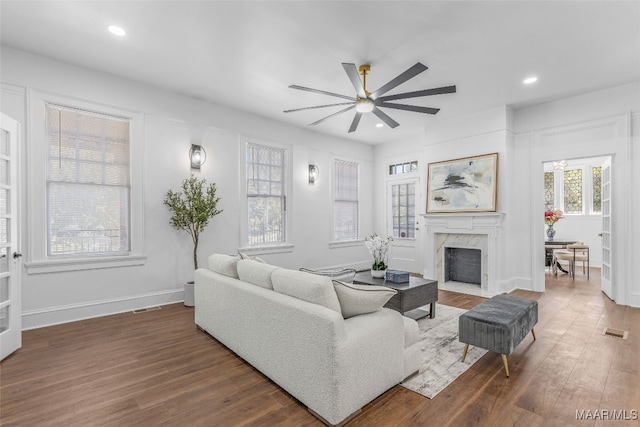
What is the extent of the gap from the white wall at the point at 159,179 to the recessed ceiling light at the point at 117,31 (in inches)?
46.7

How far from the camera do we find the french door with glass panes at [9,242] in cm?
285

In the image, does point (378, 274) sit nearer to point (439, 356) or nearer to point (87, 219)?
point (439, 356)

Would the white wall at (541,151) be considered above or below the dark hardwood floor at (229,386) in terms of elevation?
above

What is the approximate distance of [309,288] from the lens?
6.97 ft

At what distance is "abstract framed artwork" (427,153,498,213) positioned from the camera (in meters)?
5.26

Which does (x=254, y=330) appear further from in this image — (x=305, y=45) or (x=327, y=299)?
(x=305, y=45)

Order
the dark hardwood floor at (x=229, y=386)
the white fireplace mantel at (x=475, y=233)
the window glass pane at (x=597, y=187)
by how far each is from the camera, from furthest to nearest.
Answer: the window glass pane at (x=597, y=187)
the white fireplace mantel at (x=475, y=233)
the dark hardwood floor at (x=229, y=386)

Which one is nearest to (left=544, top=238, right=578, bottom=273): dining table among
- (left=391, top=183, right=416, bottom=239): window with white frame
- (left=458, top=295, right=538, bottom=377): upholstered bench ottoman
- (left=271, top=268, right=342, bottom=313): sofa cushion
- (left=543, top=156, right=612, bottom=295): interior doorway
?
(left=543, top=156, right=612, bottom=295): interior doorway

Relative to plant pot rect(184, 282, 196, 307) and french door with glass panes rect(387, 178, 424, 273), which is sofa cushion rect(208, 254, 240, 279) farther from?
french door with glass panes rect(387, 178, 424, 273)

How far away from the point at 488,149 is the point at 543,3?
2917 millimetres

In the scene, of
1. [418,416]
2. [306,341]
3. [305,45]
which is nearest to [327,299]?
[306,341]

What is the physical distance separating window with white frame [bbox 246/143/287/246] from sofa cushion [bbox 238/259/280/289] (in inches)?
106

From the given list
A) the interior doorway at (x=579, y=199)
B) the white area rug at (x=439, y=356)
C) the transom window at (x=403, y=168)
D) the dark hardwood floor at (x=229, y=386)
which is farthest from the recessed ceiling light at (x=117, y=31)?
the interior doorway at (x=579, y=199)

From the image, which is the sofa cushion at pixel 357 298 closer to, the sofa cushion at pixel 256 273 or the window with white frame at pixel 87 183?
the sofa cushion at pixel 256 273
